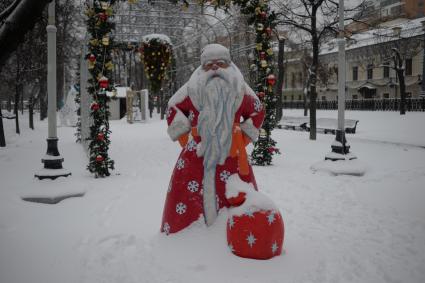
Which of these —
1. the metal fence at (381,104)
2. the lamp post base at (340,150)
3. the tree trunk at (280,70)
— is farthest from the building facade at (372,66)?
the lamp post base at (340,150)

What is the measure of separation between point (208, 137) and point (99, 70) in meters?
4.95

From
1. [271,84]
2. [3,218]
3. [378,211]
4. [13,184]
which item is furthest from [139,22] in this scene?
[378,211]

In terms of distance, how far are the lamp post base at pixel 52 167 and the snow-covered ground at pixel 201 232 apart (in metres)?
0.17

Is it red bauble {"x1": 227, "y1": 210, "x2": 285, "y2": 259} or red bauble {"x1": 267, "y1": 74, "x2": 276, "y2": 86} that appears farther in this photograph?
red bauble {"x1": 267, "y1": 74, "x2": 276, "y2": 86}

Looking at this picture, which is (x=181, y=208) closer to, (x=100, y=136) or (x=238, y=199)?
(x=238, y=199)

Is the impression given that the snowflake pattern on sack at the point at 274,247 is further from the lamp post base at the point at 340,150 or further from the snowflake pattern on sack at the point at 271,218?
the lamp post base at the point at 340,150

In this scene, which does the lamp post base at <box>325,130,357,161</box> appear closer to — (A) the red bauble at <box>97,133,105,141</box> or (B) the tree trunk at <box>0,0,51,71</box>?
(A) the red bauble at <box>97,133,105,141</box>

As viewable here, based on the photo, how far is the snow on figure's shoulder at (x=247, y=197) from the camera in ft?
11.5

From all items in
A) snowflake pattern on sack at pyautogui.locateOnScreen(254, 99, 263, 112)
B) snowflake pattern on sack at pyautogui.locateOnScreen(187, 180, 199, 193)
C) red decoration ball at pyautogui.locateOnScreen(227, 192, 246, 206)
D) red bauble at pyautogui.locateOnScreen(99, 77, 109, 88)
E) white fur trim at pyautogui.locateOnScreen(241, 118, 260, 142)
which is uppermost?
red bauble at pyautogui.locateOnScreen(99, 77, 109, 88)

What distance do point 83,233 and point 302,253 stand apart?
266 cm

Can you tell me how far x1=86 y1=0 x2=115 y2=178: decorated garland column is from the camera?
297 inches

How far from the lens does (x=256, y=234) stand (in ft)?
11.5

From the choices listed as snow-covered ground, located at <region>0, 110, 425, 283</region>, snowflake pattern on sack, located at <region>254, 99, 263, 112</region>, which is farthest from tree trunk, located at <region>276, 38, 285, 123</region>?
snowflake pattern on sack, located at <region>254, 99, 263, 112</region>

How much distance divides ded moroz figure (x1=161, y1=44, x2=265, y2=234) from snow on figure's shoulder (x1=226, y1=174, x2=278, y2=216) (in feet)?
0.27
